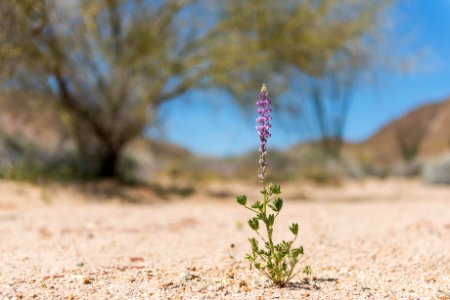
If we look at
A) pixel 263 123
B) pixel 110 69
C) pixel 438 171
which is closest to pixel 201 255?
pixel 263 123

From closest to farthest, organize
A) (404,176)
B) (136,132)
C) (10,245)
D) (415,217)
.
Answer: (10,245)
(415,217)
(136,132)
(404,176)

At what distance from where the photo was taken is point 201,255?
11.1ft

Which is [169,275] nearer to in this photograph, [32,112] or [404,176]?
[32,112]

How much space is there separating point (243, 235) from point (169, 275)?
70.3 inches

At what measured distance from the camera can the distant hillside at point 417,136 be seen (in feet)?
59.6

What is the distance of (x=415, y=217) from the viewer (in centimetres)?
521

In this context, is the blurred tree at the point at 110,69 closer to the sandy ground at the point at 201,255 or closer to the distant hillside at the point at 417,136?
the sandy ground at the point at 201,255

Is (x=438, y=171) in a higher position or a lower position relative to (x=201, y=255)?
higher

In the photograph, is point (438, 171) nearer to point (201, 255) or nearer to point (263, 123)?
point (201, 255)

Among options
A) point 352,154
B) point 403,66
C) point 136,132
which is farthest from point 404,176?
point 136,132

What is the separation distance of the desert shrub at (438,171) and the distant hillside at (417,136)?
198 inches

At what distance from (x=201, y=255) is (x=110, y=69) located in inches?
236

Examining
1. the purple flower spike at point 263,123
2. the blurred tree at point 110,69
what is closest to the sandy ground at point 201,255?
the purple flower spike at point 263,123

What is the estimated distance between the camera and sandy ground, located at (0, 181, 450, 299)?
2.47 metres
